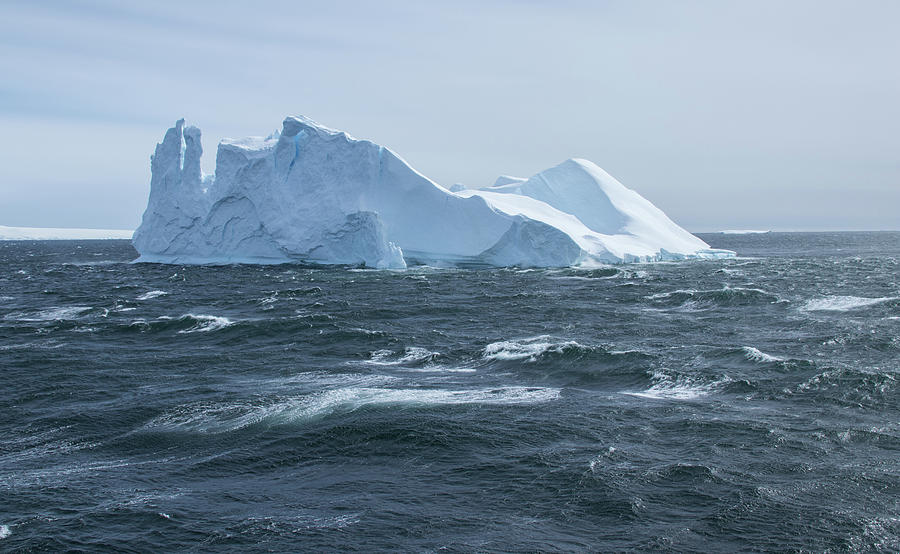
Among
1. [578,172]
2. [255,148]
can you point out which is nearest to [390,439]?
[255,148]

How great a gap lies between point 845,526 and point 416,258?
4458 cm

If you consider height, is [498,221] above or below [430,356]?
above

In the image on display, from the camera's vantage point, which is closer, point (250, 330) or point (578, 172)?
point (250, 330)

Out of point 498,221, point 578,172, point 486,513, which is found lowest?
point 486,513

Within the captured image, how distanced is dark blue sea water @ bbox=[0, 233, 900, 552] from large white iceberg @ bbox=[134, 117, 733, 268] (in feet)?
71.0

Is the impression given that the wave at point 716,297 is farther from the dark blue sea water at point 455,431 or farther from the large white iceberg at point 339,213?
the large white iceberg at point 339,213

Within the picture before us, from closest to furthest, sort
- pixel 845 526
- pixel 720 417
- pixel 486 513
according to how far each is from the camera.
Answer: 1. pixel 845 526
2. pixel 486 513
3. pixel 720 417

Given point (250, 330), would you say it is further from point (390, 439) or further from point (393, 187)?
point (393, 187)

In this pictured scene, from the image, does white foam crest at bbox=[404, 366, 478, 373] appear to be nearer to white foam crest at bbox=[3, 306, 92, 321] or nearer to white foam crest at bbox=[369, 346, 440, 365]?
white foam crest at bbox=[369, 346, 440, 365]

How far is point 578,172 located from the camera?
2516 inches

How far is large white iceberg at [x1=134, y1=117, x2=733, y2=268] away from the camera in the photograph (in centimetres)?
5053

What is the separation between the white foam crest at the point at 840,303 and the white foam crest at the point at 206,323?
76.4 ft

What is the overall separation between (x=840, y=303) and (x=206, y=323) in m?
26.5

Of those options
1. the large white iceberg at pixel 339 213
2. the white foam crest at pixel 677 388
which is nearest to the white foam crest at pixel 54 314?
the large white iceberg at pixel 339 213
